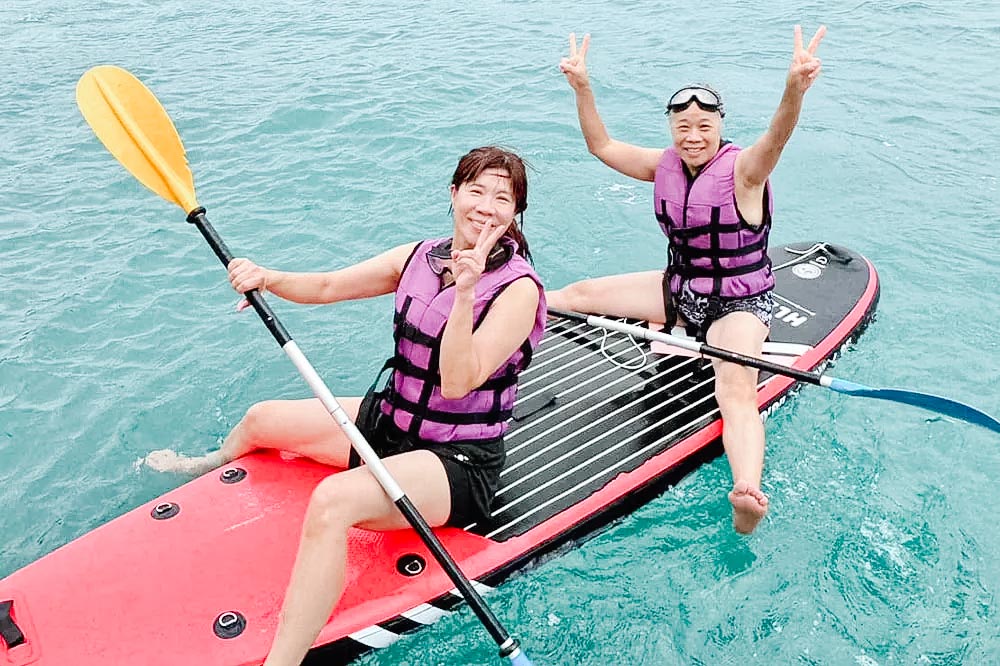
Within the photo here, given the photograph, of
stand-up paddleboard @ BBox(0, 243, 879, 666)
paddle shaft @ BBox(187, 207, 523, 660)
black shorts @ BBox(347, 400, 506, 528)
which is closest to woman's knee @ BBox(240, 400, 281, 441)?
stand-up paddleboard @ BBox(0, 243, 879, 666)

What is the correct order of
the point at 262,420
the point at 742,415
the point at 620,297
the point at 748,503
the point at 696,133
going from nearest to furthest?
the point at 748,503 < the point at 262,420 < the point at 742,415 < the point at 696,133 < the point at 620,297

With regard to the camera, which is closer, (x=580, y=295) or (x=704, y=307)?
(x=704, y=307)

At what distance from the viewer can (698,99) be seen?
370 cm

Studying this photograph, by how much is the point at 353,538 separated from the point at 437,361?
2.51 ft

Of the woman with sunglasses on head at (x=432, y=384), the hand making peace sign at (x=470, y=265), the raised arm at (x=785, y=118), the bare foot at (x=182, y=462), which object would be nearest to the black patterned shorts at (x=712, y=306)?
the raised arm at (x=785, y=118)

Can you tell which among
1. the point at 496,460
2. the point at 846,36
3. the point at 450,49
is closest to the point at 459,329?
the point at 496,460

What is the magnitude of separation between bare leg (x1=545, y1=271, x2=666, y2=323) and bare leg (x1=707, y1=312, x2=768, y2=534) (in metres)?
0.36

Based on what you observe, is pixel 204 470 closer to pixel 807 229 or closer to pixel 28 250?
pixel 28 250

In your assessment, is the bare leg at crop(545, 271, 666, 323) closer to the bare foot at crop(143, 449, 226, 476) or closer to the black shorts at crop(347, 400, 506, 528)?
the black shorts at crop(347, 400, 506, 528)

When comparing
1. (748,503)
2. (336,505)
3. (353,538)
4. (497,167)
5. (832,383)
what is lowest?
(748,503)

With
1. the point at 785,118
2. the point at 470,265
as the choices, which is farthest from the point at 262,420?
the point at 785,118

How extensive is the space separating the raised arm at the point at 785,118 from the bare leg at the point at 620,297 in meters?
0.77

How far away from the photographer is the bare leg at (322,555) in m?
2.56

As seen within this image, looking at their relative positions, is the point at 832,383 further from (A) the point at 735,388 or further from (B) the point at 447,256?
(B) the point at 447,256
